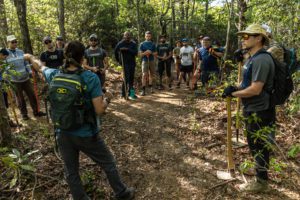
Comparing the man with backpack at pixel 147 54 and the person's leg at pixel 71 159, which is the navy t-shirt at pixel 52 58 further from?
the person's leg at pixel 71 159

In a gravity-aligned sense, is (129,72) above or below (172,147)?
above

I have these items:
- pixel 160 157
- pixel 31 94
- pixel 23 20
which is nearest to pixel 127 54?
pixel 31 94

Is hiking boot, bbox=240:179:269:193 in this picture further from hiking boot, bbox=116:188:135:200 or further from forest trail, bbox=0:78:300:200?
hiking boot, bbox=116:188:135:200

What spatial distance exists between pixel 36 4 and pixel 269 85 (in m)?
17.7

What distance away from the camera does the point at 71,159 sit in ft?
11.7

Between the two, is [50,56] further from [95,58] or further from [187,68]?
[187,68]

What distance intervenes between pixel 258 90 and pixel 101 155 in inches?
94.3

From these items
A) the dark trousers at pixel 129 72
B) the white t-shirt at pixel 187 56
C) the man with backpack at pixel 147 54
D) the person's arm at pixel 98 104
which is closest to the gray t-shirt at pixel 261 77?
the person's arm at pixel 98 104

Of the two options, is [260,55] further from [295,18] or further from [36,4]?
[36,4]

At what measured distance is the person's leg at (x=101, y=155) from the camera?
3.48 m

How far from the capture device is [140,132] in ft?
21.5

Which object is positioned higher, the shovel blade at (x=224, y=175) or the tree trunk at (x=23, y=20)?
the tree trunk at (x=23, y=20)

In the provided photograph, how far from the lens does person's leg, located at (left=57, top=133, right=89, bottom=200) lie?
11.4 feet

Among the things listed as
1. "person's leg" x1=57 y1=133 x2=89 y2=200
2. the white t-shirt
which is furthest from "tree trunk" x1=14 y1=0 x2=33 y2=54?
"person's leg" x1=57 y1=133 x2=89 y2=200
